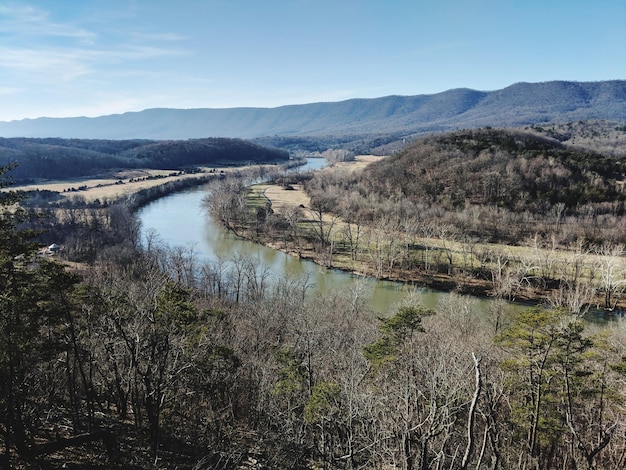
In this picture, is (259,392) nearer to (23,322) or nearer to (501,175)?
(23,322)

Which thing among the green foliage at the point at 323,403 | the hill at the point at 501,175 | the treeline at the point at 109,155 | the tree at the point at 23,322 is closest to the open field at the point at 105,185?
the treeline at the point at 109,155

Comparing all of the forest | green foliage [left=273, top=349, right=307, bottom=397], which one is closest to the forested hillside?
the forest

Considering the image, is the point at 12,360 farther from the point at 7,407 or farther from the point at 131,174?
the point at 131,174

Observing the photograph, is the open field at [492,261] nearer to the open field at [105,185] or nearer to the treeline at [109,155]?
the open field at [105,185]

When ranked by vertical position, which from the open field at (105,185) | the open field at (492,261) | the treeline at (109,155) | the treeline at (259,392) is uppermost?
the treeline at (109,155)

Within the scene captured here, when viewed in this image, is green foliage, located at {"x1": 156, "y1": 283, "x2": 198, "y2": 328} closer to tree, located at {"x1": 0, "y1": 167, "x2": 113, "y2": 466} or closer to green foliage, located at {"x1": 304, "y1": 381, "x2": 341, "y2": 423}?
tree, located at {"x1": 0, "y1": 167, "x2": 113, "y2": 466}

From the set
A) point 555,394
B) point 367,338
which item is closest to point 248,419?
point 367,338
